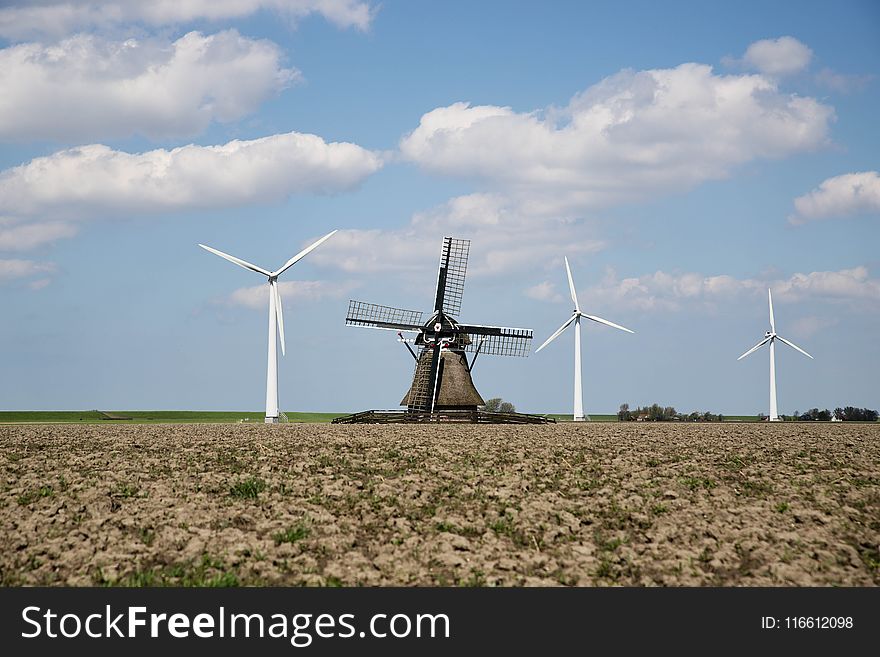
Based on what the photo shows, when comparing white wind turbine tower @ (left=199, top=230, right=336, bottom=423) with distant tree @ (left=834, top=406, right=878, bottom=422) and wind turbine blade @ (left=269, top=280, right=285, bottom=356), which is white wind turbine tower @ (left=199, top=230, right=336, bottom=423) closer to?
wind turbine blade @ (left=269, top=280, right=285, bottom=356)

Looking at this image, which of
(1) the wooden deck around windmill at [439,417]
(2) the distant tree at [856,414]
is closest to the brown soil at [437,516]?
(1) the wooden deck around windmill at [439,417]

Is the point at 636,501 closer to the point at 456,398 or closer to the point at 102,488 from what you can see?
the point at 102,488

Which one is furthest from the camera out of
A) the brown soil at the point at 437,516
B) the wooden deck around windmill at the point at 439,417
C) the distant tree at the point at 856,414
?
the distant tree at the point at 856,414

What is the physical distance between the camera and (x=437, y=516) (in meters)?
28.9

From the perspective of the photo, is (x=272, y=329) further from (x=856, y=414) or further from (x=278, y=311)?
(x=856, y=414)

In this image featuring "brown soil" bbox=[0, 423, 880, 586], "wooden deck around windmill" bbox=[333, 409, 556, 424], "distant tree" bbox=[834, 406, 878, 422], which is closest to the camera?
"brown soil" bbox=[0, 423, 880, 586]

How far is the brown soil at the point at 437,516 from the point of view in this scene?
78.1 ft

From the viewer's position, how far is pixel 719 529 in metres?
27.7

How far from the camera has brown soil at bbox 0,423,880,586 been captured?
78.1 feet

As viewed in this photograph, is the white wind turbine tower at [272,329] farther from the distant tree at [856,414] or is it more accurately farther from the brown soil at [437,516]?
the distant tree at [856,414]

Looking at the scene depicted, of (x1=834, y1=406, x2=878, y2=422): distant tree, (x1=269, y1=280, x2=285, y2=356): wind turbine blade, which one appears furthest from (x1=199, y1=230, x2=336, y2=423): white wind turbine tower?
(x1=834, y1=406, x2=878, y2=422): distant tree

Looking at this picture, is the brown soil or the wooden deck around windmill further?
the wooden deck around windmill

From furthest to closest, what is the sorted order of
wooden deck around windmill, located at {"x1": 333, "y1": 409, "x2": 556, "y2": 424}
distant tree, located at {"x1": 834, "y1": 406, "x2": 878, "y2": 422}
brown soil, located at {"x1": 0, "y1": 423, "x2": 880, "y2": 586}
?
distant tree, located at {"x1": 834, "y1": 406, "x2": 878, "y2": 422}, wooden deck around windmill, located at {"x1": 333, "y1": 409, "x2": 556, "y2": 424}, brown soil, located at {"x1": 0, "y1": 423, "x2": 880, "y2": 586}

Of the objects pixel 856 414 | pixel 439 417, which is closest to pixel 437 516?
pixel 439 417
